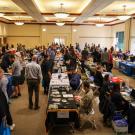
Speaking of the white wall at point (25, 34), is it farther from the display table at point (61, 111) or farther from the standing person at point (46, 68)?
the display table at point (61, 111)

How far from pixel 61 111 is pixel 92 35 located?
57.4ft

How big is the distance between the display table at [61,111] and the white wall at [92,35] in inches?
647

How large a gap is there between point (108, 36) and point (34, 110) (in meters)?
16.3

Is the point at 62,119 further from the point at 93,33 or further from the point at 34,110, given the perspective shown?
the point at 93,33

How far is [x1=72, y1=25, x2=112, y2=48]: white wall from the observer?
21781 mm

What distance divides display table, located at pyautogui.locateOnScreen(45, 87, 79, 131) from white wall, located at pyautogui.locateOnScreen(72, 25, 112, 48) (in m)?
16.4

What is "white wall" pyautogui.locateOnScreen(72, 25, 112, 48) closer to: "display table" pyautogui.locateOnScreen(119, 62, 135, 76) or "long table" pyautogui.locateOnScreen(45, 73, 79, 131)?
"display table" pyautogui.locateOnScreen(119, 62, 135, 76)

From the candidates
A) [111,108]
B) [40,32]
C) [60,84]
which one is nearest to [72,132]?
[111,108]

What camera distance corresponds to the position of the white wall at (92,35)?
21781 millimetres

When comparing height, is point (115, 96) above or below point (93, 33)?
below

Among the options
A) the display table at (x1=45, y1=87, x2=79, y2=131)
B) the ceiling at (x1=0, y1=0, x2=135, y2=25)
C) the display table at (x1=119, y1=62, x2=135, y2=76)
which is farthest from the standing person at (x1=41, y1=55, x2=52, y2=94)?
the display table at (x1=119, y1=62, x2=135, y2=76)

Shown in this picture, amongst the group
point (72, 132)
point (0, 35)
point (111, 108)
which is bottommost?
point (72, 132)

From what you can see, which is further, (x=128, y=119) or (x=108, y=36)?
(x=108, y=36)

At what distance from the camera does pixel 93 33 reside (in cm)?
2192
